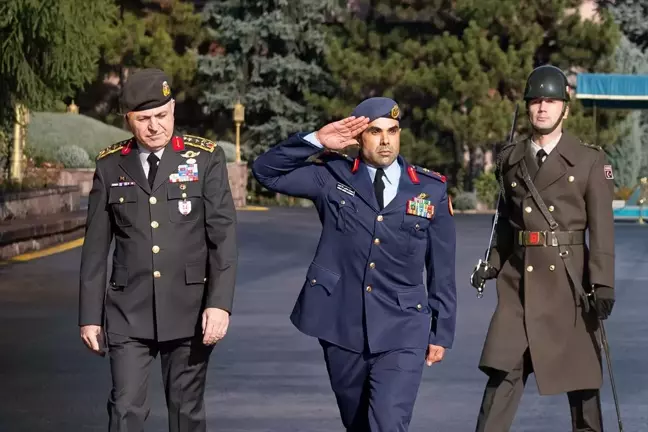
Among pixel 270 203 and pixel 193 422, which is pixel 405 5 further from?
pixel 193 422

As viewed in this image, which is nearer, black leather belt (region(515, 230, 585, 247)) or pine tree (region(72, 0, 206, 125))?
black leather belt (region(515, 230, 585, 247))

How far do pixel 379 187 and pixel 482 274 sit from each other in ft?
3.95

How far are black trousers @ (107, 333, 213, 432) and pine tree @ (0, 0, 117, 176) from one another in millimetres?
15191

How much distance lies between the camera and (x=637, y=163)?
45.5m

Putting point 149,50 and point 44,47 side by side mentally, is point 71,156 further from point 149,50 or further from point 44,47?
point 44,47

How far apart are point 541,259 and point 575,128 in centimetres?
3580

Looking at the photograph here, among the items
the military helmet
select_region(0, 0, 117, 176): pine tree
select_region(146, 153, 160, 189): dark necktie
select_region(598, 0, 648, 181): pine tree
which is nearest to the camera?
select_region(146, 153, 160, 189): dark necktie

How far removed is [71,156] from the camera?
4538 centimetres

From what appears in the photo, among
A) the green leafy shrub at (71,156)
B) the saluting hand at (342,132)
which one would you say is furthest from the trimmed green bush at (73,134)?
the saluting hand at (342,132)

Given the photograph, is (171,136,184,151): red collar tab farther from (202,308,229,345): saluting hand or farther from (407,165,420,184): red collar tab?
(407,165,420,184): red collar tab

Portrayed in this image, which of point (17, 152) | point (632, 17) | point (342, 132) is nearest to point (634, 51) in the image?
point (632, 17)

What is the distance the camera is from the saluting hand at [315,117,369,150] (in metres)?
7.45

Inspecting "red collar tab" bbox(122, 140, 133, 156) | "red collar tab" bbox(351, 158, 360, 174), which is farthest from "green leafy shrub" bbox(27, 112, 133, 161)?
"red collar tab" bbox(351, 158, 360, 174)

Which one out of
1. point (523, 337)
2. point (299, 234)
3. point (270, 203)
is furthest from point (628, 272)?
point (270, 203)
